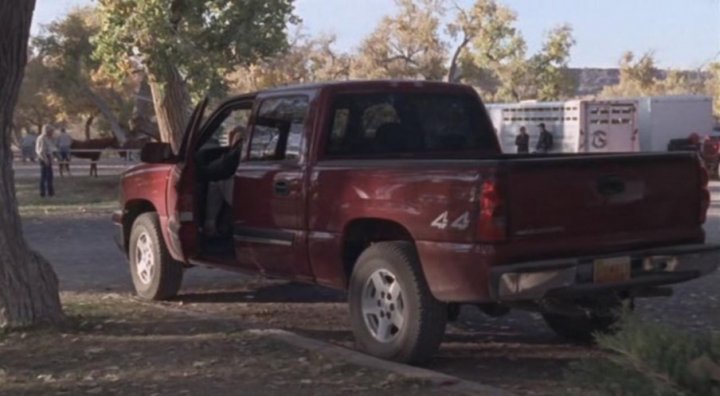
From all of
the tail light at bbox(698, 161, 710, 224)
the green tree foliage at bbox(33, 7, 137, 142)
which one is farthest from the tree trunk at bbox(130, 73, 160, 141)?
the tail light at bbox(698, 161, 710, 224)

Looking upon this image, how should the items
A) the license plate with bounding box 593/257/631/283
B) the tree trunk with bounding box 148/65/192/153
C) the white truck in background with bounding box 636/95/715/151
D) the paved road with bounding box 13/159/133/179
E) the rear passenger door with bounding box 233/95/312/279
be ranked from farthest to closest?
the paved road with bounding box 13/159/133/179
the white truck in background with bounding box 636/95/715/151
the tree trunk with bounding box 148/65/192/153
the rear passenger door with bounding box 233/95/312/279
the license plate with bounding box 593/257/631/283

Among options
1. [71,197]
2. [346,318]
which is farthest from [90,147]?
[346,318]

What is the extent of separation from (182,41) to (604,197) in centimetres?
1794

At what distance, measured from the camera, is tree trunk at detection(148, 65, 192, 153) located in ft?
84.0

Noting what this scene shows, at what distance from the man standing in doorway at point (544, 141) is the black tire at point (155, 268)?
2531 cm

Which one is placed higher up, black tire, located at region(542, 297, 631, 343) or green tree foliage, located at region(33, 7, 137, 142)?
green tree foliage, located at region(33, 7, 137, 142)

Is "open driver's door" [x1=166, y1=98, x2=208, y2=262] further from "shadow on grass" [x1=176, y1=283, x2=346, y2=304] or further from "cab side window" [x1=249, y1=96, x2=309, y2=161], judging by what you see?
"shadow on grass" [x1=176, y1=283, x2=346, y2=304]

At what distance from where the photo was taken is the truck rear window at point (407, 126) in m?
9.91

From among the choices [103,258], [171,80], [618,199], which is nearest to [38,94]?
[171,80]

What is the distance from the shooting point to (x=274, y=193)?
997cm

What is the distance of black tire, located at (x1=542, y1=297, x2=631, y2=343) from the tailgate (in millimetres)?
619

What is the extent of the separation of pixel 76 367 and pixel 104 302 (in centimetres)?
321

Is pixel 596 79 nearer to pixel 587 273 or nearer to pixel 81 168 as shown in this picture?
pixel 81 168

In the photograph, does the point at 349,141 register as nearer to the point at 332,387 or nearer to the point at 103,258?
the point at 332,387
